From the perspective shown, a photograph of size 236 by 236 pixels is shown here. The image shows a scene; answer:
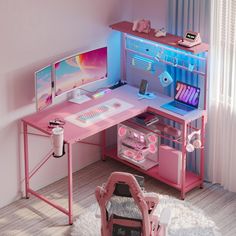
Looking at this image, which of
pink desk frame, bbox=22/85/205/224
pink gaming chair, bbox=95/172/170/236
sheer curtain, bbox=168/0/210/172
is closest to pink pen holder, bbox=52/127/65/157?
pink desk frame, bbox=22/85/205/224

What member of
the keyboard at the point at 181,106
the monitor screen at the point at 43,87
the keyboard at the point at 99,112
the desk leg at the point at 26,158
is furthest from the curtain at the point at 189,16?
the desk leg at the point at 26,158

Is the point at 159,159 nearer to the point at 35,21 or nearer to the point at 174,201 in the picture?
the point at 174,201

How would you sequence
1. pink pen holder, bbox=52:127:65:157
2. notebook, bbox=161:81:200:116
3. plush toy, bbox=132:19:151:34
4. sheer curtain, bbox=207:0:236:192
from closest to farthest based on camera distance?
pink pen holder, bbox=52:127:65:157
sheer curtain, bbox=207:0:236:192
notebook, bbox=161:81:200:116
plush toy, bbox=132:19:151:34

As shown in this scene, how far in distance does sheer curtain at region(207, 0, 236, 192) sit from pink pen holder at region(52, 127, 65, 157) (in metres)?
1.41

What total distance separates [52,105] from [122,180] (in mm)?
1698

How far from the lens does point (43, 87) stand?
18.2 ft

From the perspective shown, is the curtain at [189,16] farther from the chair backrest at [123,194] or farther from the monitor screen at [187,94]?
the chair backrest at [123,194]

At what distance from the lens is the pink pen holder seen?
5266 millimetres

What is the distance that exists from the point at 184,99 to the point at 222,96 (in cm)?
33

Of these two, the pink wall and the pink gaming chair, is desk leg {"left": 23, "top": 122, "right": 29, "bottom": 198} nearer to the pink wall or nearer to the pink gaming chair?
the pink gaming chair

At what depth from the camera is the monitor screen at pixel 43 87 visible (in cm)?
548

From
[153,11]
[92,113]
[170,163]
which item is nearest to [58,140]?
[92,113]

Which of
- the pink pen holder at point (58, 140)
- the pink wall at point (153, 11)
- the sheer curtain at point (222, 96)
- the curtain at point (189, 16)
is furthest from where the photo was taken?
the pink wall at point (153, 11)

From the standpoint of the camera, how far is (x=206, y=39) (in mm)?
5715
